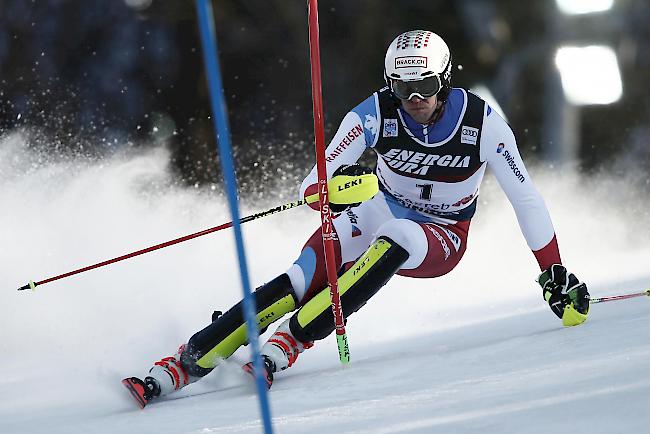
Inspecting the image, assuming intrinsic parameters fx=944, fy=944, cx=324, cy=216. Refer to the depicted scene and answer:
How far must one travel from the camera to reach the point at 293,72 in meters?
8.95

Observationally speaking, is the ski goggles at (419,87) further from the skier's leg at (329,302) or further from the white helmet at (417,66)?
the skier's leg at (329,302)

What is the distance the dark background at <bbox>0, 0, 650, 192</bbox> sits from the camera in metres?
8.65

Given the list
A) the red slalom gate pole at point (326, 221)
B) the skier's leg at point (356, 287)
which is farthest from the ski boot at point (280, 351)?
the red slalom gate pole at point (326, 221)

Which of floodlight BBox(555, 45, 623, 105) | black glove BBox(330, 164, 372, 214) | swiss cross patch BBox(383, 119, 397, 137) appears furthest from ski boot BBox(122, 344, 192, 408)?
floodlight BBox(555, 45, 623, 105)

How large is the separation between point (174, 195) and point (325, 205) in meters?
3.77

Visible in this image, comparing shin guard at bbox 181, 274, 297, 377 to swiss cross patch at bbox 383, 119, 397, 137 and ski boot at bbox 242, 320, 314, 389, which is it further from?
swiss cross patch at bbox 383, 119, 397, 137

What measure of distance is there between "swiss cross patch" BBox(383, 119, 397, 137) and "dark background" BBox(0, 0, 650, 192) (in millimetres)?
5262

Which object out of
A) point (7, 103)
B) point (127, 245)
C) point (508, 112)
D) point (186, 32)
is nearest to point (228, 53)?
point (186, 32)

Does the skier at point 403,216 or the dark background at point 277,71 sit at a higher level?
the dark background at point 277,71

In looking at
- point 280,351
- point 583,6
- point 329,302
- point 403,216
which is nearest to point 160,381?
point 280,351

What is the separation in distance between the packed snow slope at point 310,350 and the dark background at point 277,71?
0.60 m

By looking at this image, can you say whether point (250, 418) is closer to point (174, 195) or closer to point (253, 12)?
point (174, 195)

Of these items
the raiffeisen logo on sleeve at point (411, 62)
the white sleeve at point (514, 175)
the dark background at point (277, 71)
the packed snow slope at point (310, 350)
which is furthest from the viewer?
the dark background at point (277, 71)

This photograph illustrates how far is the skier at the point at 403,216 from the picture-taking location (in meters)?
2.93
